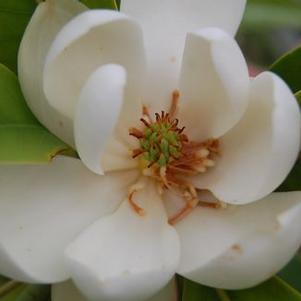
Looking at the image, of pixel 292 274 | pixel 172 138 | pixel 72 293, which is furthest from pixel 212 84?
pixel 292 274

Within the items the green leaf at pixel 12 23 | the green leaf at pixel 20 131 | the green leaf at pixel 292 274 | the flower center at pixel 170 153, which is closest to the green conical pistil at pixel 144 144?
the flower center at pixel 170 153

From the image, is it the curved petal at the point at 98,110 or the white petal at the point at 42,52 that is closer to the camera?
the curved petal at the point at 98,110

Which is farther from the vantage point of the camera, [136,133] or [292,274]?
[292,274]

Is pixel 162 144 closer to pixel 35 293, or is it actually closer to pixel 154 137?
pixel 154 137

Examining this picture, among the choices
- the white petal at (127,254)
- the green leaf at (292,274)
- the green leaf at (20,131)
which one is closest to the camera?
the white petal at (127,254)

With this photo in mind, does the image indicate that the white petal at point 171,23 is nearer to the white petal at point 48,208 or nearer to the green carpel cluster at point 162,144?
the green carpel cluster at point 162,144

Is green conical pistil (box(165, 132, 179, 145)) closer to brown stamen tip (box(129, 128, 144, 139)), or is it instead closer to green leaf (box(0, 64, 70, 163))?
brown stamen tip (box(129, 128, 144, 139))

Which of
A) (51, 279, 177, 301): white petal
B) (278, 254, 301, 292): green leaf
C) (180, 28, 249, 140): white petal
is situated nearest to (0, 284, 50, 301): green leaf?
(51, 279, 177, 301): white petal
